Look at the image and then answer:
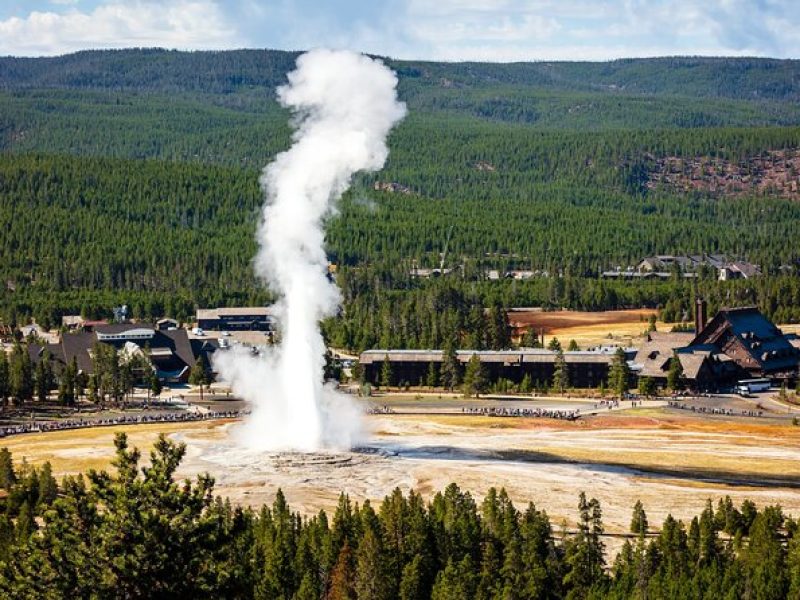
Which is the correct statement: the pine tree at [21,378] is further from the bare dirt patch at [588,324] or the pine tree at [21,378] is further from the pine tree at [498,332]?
the bare dirt patch at [588,324]

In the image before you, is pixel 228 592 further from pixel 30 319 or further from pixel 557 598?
pixel 30 319

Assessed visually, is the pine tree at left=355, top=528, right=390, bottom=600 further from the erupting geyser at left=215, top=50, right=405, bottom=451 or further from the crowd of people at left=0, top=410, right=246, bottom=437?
the crowd of people at left=0, top=410, right=246, bottom=437

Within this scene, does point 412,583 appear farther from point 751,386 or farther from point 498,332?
point 498,332

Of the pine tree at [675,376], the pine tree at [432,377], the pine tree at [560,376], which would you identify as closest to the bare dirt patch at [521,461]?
the pine tree at [675,376]

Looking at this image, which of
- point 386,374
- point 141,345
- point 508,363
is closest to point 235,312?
point 141,345

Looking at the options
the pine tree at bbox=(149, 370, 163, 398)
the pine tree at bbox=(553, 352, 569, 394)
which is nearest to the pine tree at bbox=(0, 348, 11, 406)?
the pine tree at bbox=(149, 370, 163, 398)
